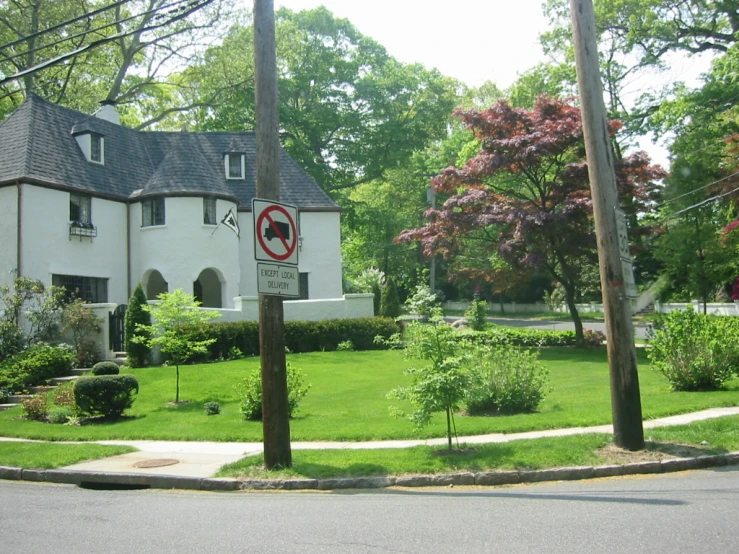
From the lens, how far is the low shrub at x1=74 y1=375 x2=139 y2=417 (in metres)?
14.8

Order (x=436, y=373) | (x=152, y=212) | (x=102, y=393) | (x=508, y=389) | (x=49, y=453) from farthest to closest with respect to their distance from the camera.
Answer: (x=152, y=212) < (x=102, y=393) < (x=508, y=389) < (x=49, y=453) < (x=436, y=373)

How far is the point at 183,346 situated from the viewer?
17.9 m

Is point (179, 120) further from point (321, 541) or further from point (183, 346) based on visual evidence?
point (321, 541)

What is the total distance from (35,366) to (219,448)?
33.1 feet

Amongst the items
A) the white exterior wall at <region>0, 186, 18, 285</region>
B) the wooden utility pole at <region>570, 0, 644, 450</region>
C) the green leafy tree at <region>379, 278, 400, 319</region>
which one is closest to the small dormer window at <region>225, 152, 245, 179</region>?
the green leafy tree at <region>379, 278, 400, 319</region>

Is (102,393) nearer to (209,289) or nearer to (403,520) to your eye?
(403,520)

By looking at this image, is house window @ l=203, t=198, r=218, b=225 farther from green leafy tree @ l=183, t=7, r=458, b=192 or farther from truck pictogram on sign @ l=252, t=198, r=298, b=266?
truck pictogram on sign @ l=252, t=198, r=298, b=266

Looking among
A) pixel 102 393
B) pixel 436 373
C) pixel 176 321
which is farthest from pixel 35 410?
pixel 436 373

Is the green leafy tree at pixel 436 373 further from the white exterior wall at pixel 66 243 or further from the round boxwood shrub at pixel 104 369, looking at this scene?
the white exterior wall at pixel 66 243

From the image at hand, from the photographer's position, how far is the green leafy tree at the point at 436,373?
9633 mm

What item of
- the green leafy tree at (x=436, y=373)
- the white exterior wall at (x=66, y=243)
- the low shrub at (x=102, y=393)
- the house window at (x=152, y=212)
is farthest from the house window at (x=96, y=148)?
the green leafy tree at (x=436, y=373)

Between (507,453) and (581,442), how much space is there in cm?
A: 118

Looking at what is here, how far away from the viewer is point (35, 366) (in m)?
19.2

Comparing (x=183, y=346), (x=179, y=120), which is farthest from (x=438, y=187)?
(x=179, y=120)
